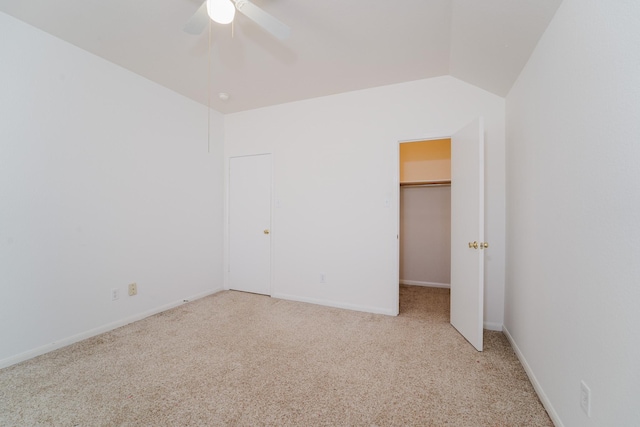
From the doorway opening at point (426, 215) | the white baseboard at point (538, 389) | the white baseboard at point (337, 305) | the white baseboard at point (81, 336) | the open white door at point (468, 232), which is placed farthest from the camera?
the doorway opening at point (426, 215)

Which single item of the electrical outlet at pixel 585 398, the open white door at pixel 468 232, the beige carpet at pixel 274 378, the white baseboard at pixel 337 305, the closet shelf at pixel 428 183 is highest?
the closet shelf at pixel 428 183

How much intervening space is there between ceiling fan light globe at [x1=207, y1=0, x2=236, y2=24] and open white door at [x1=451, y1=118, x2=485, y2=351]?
2.01 meters

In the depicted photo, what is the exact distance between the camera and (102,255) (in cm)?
253

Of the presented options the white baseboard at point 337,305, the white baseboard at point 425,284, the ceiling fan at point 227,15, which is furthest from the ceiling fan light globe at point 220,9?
the white baseboard at point 425,284

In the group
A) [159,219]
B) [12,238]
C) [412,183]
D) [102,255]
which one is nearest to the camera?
[12,238]

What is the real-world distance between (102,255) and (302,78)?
269 centimetres

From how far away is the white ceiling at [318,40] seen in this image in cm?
182

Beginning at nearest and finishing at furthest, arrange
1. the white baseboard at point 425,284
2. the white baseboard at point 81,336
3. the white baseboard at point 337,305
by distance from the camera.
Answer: the white baseboard at point 81,336 < the white baseboard at point 337,305 < the white baseboard at point 425,284

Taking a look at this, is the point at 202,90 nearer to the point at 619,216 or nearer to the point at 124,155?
the point at 124,155

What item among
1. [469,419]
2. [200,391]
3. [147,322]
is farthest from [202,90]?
[469,419]

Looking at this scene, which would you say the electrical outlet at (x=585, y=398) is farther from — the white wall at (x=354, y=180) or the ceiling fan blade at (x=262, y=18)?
the ceiling fan blade at (x=262, y=18)

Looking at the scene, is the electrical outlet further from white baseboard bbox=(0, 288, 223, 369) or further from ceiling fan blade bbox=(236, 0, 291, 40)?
white baseboard bbox=(0, 288, 223, 369)

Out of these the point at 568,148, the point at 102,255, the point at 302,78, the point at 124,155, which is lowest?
the point at 102,255

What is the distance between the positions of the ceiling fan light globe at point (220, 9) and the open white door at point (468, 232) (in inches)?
79.2
